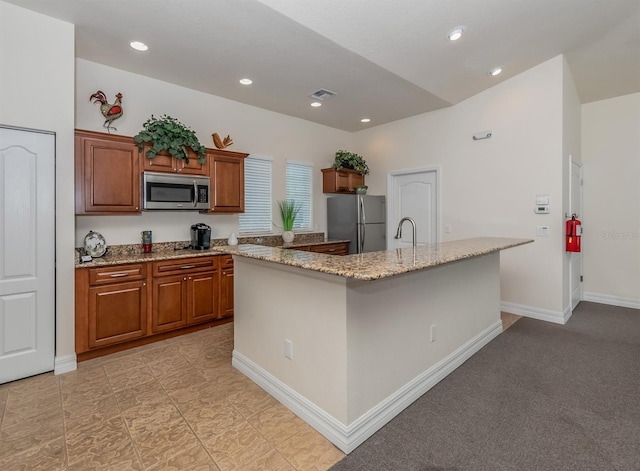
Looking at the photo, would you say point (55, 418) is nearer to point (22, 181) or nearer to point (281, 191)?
point (22, 181)

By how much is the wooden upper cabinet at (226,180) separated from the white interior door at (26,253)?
5.26 ft

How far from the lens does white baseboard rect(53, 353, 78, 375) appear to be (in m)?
2.77

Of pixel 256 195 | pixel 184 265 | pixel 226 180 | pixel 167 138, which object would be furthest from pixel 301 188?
pixel 184 265

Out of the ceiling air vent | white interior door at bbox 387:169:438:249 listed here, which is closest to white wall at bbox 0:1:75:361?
the ceiling air vent

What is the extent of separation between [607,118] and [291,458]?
240 inches

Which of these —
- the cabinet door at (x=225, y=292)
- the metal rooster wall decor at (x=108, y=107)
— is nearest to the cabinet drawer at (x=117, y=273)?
the cabinet door at (x=225, y=292)

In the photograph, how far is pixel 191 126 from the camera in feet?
13.7

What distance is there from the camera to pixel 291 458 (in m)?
1.78

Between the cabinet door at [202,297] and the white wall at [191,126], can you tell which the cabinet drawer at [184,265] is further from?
the white wall at [191,126]

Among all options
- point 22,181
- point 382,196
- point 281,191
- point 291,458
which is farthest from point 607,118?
point 22,181

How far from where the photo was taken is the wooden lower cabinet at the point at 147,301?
2.95 metres

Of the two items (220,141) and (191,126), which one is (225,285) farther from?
(191,126)

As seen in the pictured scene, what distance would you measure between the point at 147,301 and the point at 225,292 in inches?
34.0

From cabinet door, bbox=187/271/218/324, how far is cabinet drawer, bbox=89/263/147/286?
514 millimetres
